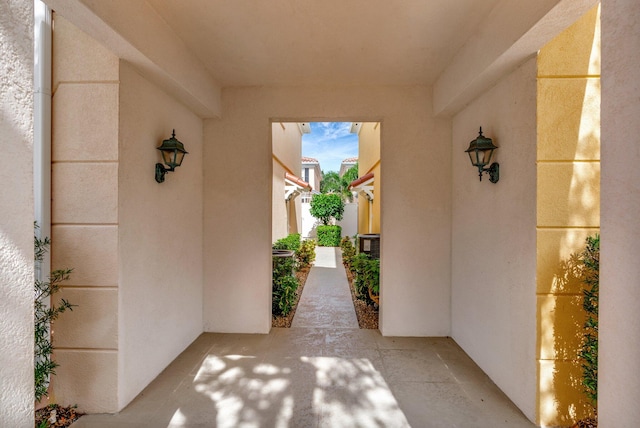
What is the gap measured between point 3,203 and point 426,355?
4066 millimetres

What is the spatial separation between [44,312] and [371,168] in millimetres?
8531

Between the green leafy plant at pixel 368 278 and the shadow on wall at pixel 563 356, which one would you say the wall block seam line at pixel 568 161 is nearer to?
the shadow on wall at pixel 563 356

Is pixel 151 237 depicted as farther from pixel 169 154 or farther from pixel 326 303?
pixel 326 303

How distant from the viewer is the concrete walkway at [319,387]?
2633mm

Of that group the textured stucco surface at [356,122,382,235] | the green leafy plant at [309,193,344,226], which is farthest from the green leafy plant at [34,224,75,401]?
the green leafy plant at [309,193,344,226]

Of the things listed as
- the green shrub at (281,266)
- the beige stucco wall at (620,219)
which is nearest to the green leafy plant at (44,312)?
the green shrub at (281,266)

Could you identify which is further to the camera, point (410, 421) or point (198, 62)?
point (198, 62)

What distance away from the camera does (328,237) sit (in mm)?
16078

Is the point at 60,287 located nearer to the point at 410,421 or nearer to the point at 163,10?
the point at 163,10

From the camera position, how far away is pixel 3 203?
4.05 ft

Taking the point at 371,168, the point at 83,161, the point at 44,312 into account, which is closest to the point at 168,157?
the point at 83,161

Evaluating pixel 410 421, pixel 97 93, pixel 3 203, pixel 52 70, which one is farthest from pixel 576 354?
pixel 52 70

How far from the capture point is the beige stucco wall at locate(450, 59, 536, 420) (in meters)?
2.63

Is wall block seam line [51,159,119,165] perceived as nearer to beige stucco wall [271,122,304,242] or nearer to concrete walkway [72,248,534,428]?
concrete walkway [72,248,534,428]
